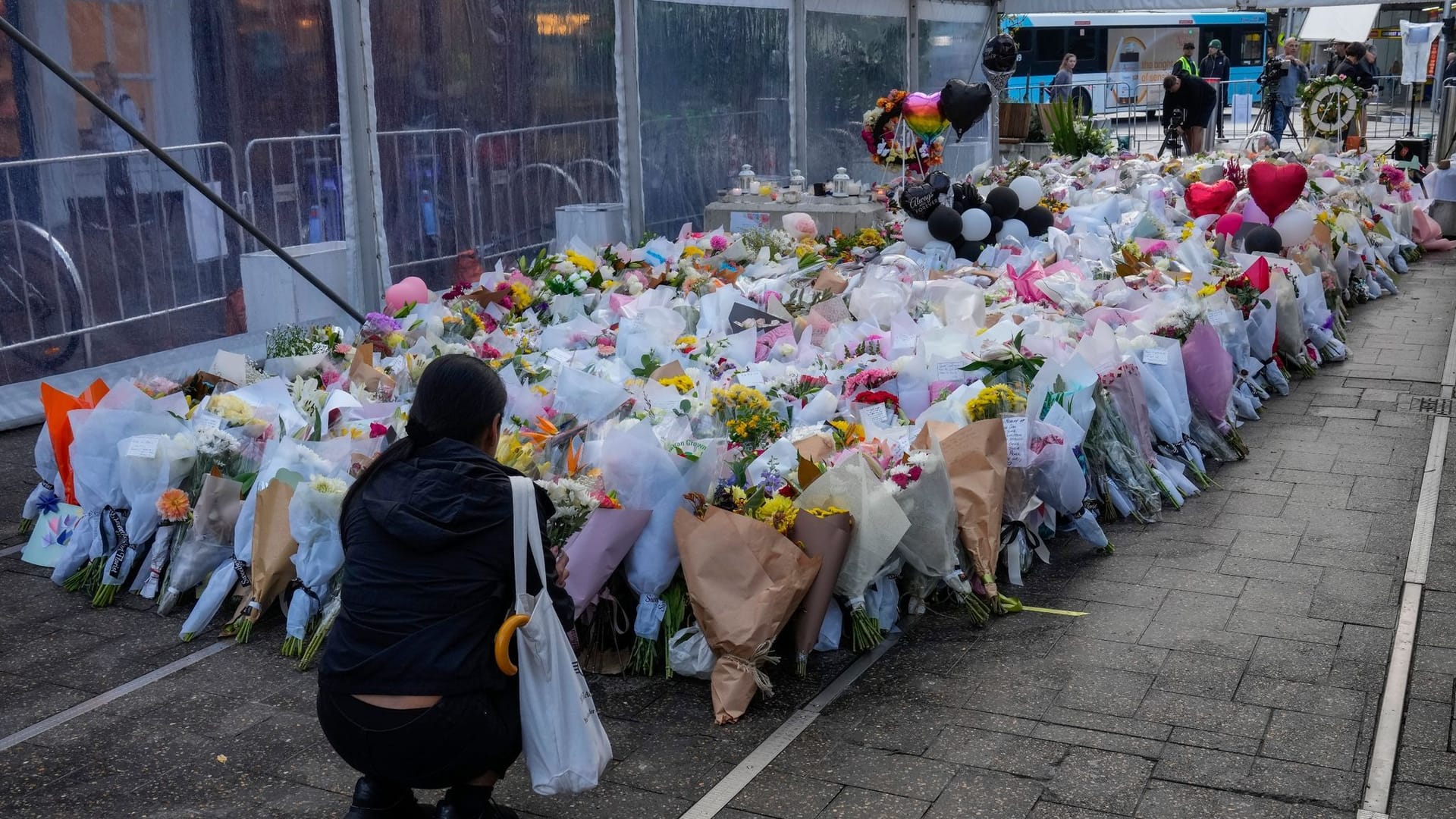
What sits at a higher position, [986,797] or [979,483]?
[979,483]

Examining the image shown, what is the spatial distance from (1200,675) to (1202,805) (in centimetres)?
74

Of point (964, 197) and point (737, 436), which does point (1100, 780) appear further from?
point (964, 197)

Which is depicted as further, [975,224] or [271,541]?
[975,224]

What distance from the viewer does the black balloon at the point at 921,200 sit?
7980mm

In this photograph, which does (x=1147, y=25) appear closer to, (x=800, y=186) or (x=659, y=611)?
(x=800, y=186)

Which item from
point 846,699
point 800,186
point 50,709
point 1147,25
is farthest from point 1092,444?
Answer: point 1147,25

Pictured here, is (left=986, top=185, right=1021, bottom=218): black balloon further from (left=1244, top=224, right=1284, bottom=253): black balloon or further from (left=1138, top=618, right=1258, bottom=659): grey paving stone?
(left=1138, top=618, right=1258, bottom=659): grey paving stone

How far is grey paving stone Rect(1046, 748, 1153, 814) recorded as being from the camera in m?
3.07

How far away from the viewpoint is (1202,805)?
9.96 ft

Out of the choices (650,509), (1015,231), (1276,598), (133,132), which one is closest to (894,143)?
(1015,231)

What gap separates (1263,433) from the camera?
6.23 meters

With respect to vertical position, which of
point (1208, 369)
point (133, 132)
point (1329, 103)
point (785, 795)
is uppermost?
point (133, 132)

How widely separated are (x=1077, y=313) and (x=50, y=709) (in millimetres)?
4698

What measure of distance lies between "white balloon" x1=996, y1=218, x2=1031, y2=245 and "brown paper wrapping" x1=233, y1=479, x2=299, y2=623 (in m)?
5.25
